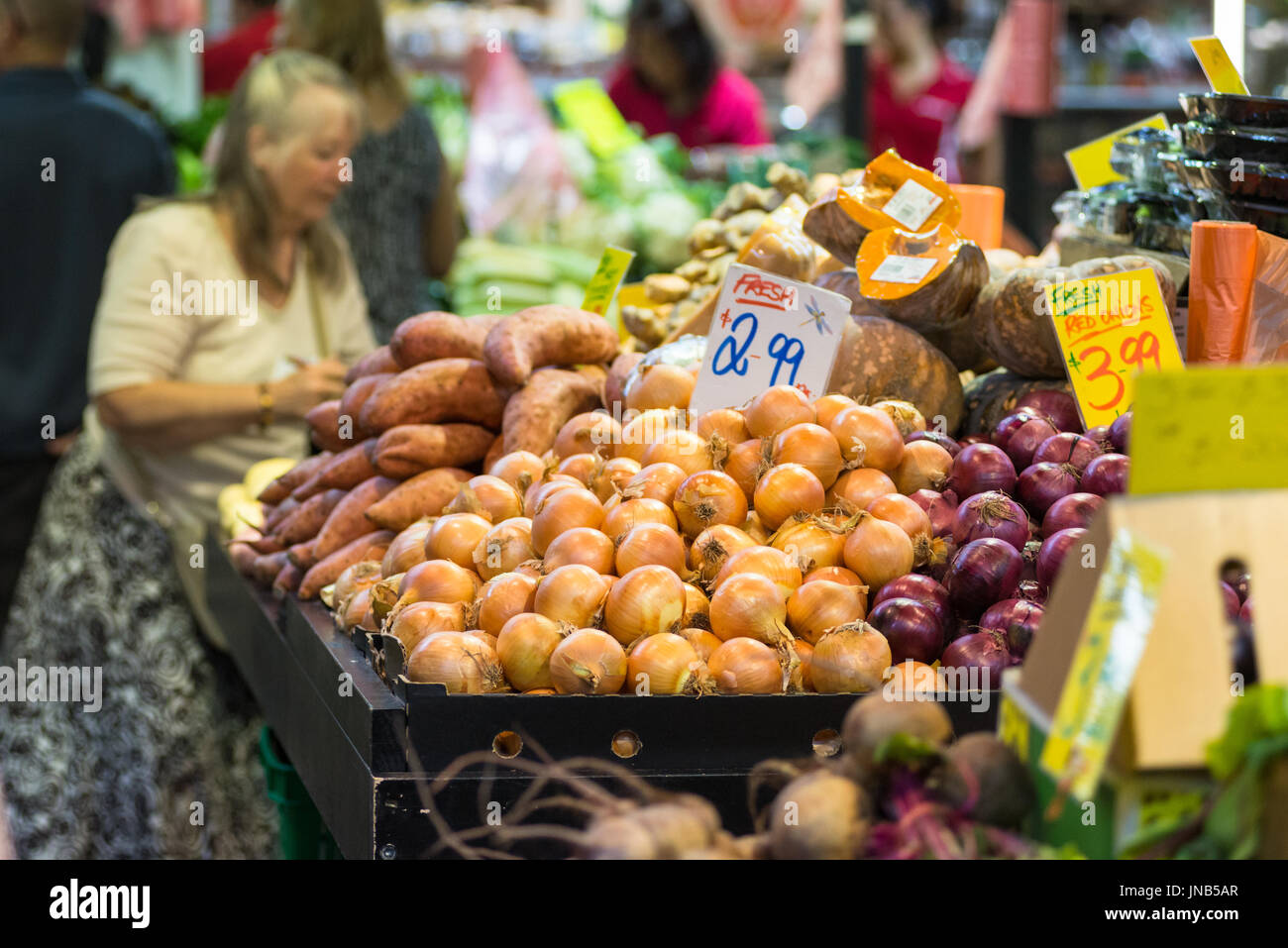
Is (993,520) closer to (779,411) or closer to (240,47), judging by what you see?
(779,411)

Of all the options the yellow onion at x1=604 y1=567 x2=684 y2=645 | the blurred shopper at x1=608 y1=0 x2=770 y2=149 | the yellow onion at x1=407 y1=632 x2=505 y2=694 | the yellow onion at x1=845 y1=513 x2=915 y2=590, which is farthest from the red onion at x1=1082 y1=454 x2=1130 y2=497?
the blurred shopper at x1=608 y1=0 x2=770 y2=149

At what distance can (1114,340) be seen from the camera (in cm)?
214

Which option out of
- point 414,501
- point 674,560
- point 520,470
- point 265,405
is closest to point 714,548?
point 674,560

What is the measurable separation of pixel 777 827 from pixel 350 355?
117 inches

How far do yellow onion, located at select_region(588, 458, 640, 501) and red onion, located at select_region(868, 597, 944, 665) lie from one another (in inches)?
18.1

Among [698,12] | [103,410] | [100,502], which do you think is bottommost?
[100,502]

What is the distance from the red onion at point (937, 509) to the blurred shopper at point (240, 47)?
16.5 feet

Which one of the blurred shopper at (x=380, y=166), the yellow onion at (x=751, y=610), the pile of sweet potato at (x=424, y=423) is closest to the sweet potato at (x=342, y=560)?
the pile of sweet potato at (x=424, y=423)

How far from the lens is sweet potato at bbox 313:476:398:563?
2.44m

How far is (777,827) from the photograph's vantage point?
41.6 inches

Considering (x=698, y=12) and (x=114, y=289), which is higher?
(x=698, y=12)

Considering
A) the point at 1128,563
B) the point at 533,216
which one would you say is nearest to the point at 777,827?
the point at 1128,563

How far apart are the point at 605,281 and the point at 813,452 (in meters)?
0.97

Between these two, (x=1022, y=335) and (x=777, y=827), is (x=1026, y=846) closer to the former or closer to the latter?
(x=777, y=827)
